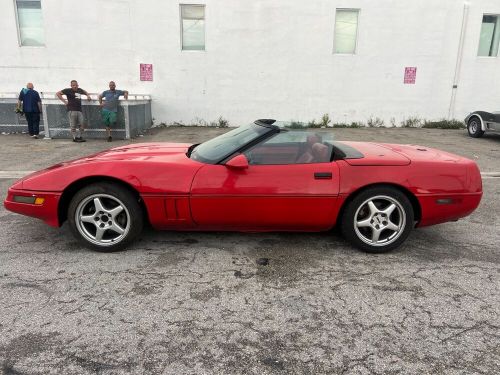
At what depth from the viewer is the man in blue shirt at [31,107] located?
37.9 feet

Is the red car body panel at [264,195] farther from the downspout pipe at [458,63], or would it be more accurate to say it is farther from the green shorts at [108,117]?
the downspout pipe at [458,63]

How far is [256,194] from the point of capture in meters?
3.32

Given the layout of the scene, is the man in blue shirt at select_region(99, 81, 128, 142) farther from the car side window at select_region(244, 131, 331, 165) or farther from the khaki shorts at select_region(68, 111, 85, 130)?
the car side window at select_region(244, 131, 331, 165)

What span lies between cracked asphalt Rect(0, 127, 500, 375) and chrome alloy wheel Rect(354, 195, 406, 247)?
0.17m

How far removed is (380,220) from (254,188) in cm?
118

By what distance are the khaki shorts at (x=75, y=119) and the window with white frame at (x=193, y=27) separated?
5.27m

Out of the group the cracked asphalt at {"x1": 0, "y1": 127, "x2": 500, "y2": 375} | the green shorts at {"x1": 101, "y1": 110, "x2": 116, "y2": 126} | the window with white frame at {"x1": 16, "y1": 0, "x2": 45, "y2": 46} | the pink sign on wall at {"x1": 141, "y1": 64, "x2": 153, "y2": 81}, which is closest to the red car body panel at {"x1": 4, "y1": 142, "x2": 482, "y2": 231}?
the cracked asphalt at {"x1": 0, "y1": 127, "x2": 500, "y2": 375}

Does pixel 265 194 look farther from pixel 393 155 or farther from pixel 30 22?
pixel 30 22

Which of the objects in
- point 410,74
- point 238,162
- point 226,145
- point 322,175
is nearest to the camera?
point 238,162

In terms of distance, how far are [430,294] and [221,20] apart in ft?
44.0

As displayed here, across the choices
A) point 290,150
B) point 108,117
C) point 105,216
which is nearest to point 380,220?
point 290,150

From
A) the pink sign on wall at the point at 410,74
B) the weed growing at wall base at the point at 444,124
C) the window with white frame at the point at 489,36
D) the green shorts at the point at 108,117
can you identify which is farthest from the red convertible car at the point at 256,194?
the window with white frame at the point at 489,36

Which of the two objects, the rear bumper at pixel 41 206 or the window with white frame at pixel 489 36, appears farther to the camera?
the window with white frame at pixel 489 36

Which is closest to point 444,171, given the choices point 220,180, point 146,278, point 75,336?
point 220,180
